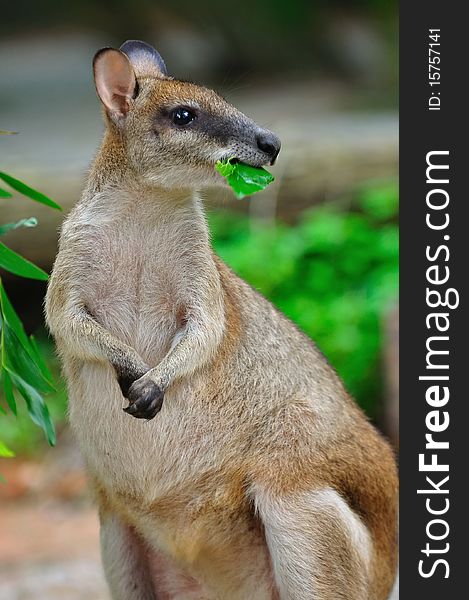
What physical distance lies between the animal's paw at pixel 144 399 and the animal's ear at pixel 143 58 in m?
1.59

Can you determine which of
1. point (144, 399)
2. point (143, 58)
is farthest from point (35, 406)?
point (143, 58)

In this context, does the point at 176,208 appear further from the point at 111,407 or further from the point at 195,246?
the point at 111,407

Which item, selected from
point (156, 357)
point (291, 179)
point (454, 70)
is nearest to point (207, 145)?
point (156, 357)

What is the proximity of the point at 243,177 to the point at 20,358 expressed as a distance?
4.28ft

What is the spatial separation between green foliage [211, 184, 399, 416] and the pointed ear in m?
4.27

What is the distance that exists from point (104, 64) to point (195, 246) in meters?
0.91

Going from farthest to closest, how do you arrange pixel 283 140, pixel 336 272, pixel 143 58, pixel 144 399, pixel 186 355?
pixel 283 140 → pixel 336 272 → pixel 143 58 → pixel 186 355 → pixel 144 399

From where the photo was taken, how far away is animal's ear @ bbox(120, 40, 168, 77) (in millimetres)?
5750

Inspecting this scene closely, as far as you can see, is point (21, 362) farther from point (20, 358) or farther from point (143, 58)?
point (143, 58)

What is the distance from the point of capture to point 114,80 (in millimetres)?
5367

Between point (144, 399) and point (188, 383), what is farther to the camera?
point (188, 383)

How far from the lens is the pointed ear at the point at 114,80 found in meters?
5.25

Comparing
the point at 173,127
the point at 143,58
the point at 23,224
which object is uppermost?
the point at 143,58

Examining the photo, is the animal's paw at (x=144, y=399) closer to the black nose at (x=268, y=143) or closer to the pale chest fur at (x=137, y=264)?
the pale chest fur at (x=137, y=264)
